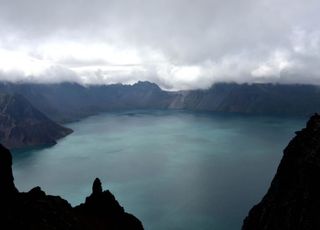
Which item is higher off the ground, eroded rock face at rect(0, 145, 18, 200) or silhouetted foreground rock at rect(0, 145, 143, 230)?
eroded rock face at rect(0, 145, 18, 200)

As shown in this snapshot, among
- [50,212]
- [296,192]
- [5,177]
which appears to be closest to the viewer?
[5,177]

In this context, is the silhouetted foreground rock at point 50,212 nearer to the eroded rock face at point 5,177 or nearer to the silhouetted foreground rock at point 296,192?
the eroded rock face at point 5,177

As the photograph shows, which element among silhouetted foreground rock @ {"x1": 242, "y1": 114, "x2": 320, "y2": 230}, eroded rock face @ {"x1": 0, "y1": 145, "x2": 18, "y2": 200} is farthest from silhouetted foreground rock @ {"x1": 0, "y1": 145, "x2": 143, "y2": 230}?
silhouetted foreground rock @ {"x1": 242, "y1": 114, "x2": 320, "y2": 230}

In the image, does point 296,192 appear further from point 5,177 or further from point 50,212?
point 5,177

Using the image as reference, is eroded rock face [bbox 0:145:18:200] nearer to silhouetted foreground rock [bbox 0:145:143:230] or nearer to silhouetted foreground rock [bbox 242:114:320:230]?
silhouetted foreground rock [bbox 0:145:143:230]

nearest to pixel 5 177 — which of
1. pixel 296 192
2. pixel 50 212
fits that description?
pixel 50 212

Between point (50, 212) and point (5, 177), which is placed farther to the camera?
point (50, 212)
